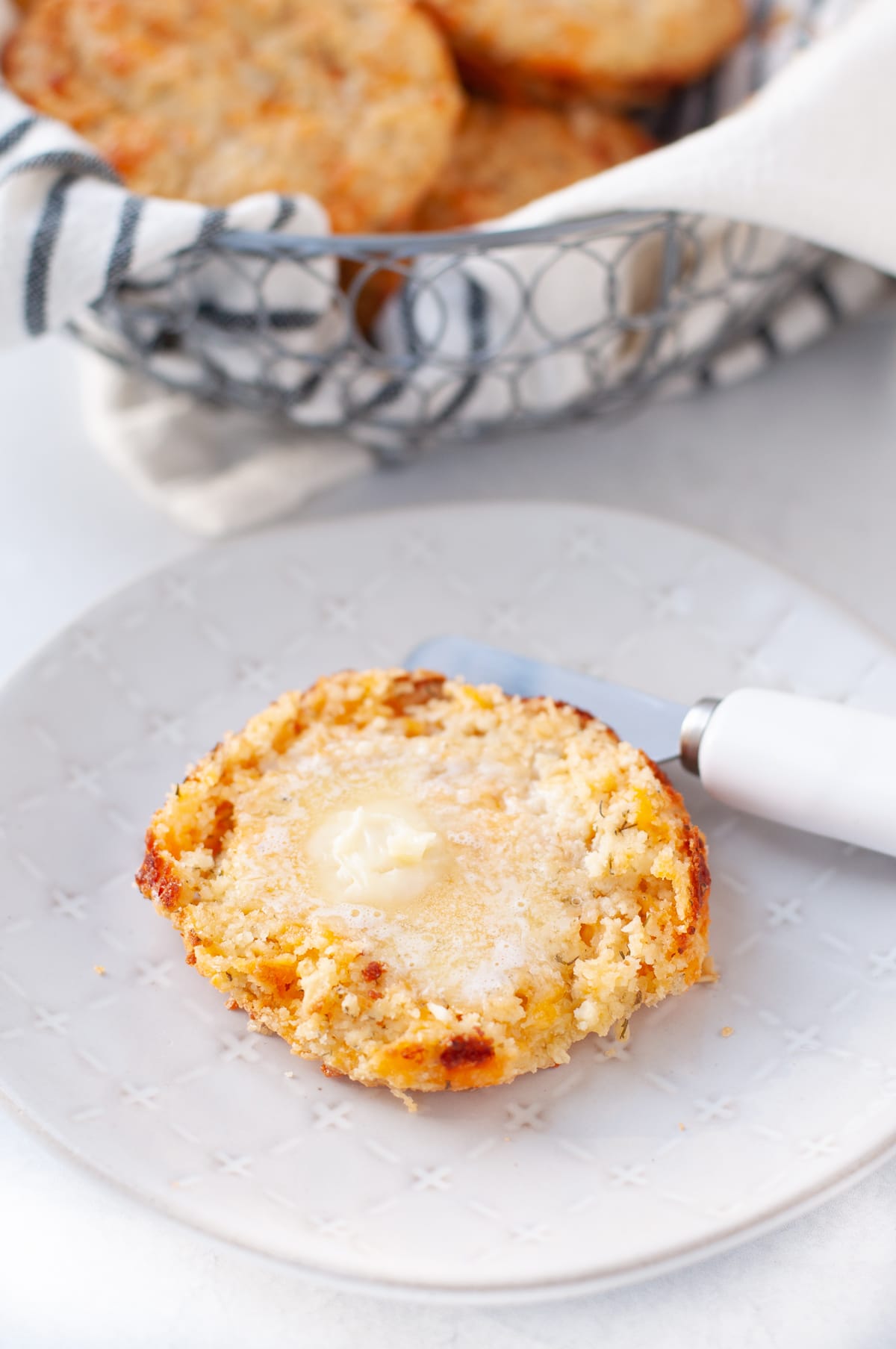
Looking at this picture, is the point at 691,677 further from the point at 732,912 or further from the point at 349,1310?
the point at 349,1310

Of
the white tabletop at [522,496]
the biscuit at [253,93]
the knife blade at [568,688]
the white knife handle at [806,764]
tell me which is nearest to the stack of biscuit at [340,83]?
the biscuit at [253,93]

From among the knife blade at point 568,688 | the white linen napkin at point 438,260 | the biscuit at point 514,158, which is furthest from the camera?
the biscuit at point 514,158

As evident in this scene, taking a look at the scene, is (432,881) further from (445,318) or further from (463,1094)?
(445,318)

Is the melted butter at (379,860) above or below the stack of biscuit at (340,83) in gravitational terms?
below

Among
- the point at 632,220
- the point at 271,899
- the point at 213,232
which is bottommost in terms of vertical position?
the point at 271,899

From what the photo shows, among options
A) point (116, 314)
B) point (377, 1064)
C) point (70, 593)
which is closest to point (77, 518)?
point (70, 593)

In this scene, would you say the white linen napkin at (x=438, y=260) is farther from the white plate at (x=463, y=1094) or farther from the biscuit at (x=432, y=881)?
the biscuit at (x=432, y=881)
